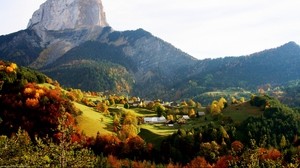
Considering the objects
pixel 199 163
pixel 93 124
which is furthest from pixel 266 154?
pixel 93 124

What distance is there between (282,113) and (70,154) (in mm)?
163436

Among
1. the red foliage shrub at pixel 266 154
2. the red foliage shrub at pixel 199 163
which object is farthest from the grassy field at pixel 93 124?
the red foliage shrub at pixel 266 154

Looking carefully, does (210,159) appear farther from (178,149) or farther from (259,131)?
(259,131)

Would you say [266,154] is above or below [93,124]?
above

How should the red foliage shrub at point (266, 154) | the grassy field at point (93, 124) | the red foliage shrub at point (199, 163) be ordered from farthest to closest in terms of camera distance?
the grassy field at point (93, 124) → the red foliage shrub at point (199, 163) → the red foliage shrub at point (266, 154)

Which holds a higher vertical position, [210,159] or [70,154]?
[70,154]

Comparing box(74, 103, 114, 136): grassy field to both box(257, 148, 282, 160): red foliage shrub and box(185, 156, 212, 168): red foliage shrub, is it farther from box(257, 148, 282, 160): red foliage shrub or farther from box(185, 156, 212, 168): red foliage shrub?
box(257, 148, 282, 160): red foliage shrub

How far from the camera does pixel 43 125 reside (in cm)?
17900

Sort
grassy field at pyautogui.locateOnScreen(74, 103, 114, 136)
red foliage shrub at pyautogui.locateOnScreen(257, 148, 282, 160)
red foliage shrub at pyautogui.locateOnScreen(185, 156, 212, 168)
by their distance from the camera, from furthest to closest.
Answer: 1. grassy field at pyautogui.locateOnScreen(74, 103, 114, 136)
2. red foliage shrub at pyautogui.locateOnScreen(185, 156, 212, 168)
3. red foliage shrub at pyautogui.locateOnScreen(257, 148, 282, 160)

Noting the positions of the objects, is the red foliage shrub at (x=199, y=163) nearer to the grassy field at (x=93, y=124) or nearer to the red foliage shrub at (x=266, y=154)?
the red foliage shrub at (x=266, y=154)

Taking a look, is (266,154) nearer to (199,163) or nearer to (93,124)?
(199,163)

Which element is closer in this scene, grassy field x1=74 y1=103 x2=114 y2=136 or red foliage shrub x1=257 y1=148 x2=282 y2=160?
red foliage shrub x1=257 y1=148 x2=282 y2=160

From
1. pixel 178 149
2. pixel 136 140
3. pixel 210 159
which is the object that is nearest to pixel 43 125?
pixel 136 140

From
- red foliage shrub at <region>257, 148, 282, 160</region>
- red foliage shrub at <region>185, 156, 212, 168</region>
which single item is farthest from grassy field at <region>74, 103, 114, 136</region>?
red foliage shrub at <region>257, 148, 282, 160</region>
